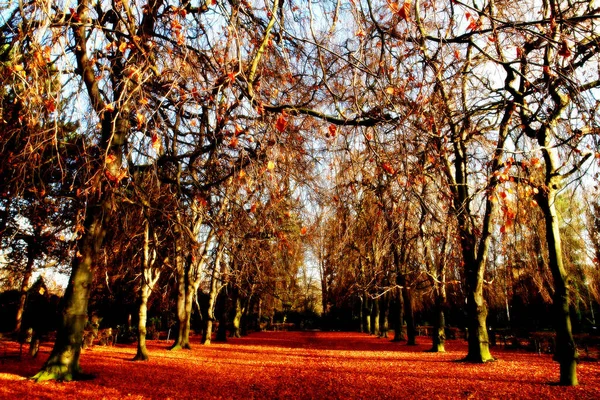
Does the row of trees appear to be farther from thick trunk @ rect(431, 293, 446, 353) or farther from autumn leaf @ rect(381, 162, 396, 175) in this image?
thick trunk @ rect(431, 293, 446, 353)

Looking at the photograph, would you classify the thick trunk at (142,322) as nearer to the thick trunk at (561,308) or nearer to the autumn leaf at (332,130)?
the autumn leaf at (332,130)

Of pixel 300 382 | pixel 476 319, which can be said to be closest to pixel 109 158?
pixel 300 382

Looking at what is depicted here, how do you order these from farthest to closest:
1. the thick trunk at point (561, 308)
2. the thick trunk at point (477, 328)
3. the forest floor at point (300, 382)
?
the thick trunk at point (477, 328) → the thick trunk at point (561, 308) → the forest floor at point (300, 382)

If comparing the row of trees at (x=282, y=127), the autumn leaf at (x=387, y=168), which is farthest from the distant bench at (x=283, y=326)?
the autumn leaf at (x=387, y=168)

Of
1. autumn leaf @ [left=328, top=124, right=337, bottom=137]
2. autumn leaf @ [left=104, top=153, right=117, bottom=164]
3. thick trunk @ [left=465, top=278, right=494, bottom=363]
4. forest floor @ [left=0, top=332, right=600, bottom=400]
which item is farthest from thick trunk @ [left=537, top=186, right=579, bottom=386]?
autumn leaf @ [left=104, top=153, right=117, bottom=164]

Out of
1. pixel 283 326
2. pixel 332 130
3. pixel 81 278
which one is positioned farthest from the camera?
pixel 283 326

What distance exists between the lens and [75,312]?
24.2 ft

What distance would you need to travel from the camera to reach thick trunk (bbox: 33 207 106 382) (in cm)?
706

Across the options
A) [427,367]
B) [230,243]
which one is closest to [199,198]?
[230,243]

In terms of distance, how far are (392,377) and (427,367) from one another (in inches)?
89.9

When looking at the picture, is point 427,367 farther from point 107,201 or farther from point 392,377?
point 107,201

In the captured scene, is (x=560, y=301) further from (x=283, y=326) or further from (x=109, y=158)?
(x=283, y=326)

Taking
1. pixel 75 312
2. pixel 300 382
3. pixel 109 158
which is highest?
pixel 109 158

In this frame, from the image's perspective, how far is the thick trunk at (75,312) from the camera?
7062mm
